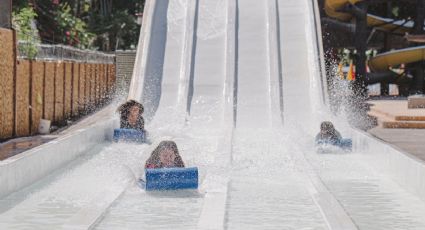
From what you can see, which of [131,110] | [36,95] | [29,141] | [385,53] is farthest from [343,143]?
[385,53]

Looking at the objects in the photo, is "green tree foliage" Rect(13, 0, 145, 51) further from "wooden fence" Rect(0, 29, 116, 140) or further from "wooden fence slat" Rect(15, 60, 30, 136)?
"wooden fence slat" Rect(15, 60, 30, 136)

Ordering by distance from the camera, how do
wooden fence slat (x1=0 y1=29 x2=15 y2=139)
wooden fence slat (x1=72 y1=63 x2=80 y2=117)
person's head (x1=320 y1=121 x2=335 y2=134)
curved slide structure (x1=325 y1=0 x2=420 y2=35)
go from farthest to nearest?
curved slide structure (x1=325 y1=0 x2=420 y2=35)
wooden fence slat (x1=72 y1=63 x2=80 y2=117)
wooden fence slat (x1=0 y1=29 x2=15 y2=139)
person's head (x1=320 y1=121 x2=335 y2=134)

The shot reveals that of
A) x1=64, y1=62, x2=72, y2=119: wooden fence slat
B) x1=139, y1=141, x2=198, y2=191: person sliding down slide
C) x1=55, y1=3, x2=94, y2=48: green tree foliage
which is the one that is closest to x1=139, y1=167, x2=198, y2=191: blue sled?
x1=139, y1=141, x2=198, y2=191: person sliding down slide

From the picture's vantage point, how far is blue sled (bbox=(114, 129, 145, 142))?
13359mm

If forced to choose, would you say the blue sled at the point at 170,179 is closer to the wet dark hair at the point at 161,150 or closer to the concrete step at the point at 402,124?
the wet dark hair at the point at 161,150

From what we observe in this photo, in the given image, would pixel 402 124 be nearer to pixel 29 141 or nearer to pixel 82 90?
pixel 29 141

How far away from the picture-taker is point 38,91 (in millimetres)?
15266

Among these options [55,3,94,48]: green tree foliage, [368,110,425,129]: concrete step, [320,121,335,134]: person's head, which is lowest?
[320,121,335,134]: person's head

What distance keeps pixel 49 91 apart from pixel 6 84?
2.75 meters

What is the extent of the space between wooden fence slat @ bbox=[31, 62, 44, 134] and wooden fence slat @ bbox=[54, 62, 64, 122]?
1118 mm

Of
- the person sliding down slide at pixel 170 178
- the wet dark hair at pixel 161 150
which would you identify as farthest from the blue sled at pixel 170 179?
the wet dark hair at pixel 161 150

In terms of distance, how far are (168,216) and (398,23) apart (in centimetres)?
2250

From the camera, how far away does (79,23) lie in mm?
29562

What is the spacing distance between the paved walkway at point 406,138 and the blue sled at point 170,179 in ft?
10.9
